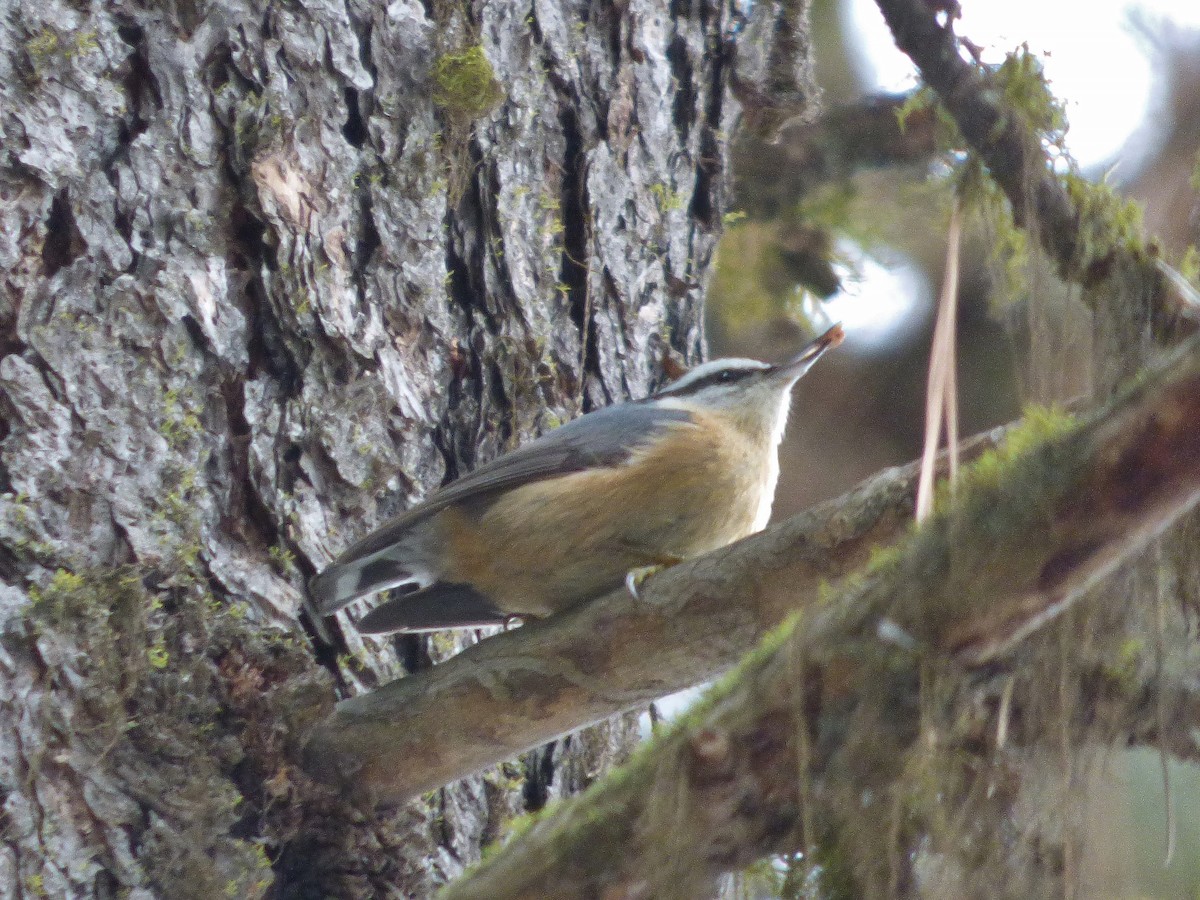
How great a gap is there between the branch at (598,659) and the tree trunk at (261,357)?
11 cm

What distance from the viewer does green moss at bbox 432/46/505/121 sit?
2.83 meters

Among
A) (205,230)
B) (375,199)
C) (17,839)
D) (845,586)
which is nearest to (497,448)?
(375,199)

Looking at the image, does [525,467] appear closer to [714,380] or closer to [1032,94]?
[714,380]

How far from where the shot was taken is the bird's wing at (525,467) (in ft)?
7.93

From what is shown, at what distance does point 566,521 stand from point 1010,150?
3.84ft

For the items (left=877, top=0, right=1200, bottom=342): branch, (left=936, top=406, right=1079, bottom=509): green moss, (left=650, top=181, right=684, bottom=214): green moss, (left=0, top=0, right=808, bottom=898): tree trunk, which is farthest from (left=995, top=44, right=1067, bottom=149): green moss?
(left=650, top=181, right=684, bottom=214): green moss

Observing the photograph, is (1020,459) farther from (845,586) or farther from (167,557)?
(167,557)

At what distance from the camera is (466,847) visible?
8.23 ft

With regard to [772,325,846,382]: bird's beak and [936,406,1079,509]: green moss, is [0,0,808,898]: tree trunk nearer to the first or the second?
[772,325,846,382]: bird's beak

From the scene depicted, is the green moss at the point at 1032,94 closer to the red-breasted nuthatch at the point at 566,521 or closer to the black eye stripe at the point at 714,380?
the red-breasted nuthatch at the point at 566,521

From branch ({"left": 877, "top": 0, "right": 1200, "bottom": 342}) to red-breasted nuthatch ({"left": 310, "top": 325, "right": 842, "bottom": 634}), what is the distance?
34.3 inches

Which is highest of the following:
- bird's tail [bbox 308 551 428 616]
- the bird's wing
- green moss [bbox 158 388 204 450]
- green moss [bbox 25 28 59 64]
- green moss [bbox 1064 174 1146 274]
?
green moss [bbox 25 28 59 64]

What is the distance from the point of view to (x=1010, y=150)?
1875 mm

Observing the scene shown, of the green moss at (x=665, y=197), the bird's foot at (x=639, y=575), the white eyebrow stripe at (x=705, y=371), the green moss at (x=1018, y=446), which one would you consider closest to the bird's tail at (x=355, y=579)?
the bird's foot at (x=639, y=575)
